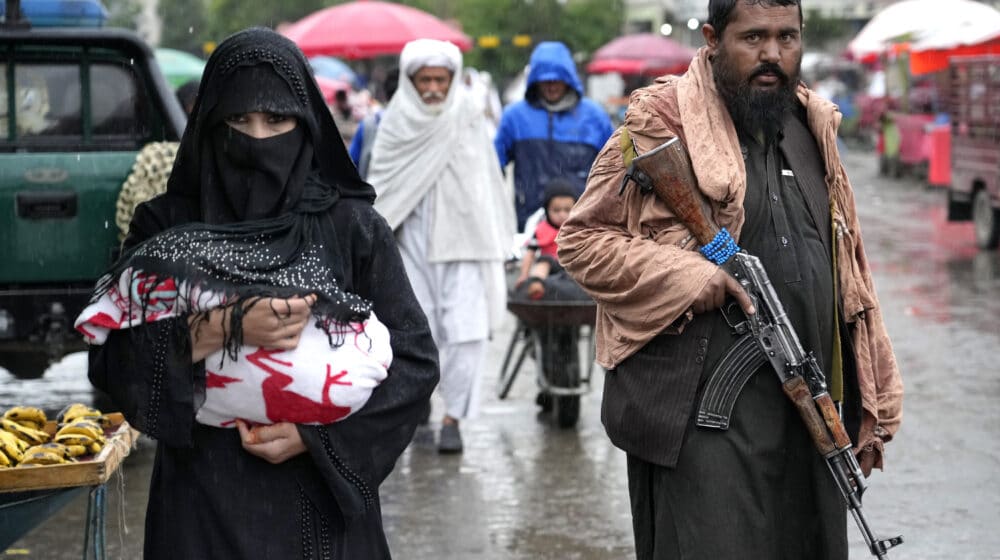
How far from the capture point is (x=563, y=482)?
7004mm

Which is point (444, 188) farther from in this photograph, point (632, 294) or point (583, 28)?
point (583, 28)

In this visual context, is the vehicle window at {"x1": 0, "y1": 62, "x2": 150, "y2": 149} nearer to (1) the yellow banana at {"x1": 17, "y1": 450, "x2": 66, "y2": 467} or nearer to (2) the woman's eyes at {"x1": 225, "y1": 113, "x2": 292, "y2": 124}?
(1) the yellow banana at {"x1": 17, "y1": 450, "x2": 66, "y2": 467}

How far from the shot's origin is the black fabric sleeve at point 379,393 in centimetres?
307

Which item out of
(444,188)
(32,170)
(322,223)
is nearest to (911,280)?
(444,188)

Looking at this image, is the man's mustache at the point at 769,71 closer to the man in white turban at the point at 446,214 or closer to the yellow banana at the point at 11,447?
the yellow banana at the point at 11,447

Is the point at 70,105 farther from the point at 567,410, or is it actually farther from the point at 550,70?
the point at 567,410

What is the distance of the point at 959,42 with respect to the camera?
20.9 metres

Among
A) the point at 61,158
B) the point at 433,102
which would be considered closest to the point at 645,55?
the point at 433,102

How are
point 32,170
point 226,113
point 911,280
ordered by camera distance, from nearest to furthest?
point 226,113, point 32,170, point 911,280

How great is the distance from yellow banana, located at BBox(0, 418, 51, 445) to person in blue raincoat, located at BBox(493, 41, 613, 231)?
4.93 metres

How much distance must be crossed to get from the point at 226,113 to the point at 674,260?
1158 millimetres

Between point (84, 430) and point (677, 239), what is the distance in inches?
67.1

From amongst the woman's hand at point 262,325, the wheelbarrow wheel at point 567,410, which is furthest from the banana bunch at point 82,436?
the wheelbarrow wheel at point 567,410

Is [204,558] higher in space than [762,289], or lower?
lower
